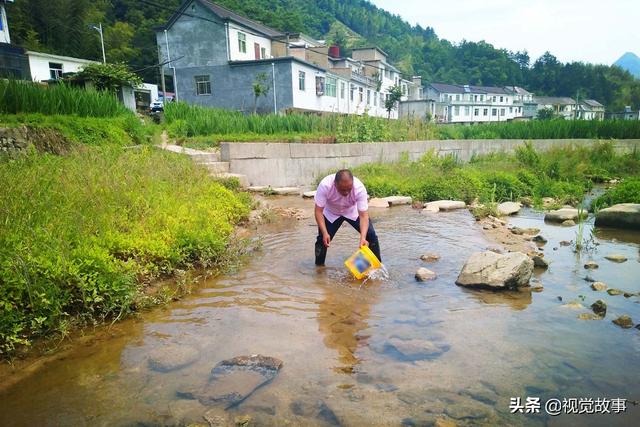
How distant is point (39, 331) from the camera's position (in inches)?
132

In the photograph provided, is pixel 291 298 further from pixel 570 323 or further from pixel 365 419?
pixel 570 323

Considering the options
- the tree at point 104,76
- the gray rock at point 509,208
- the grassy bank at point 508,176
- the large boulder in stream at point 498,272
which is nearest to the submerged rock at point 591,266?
the large boulder in stream at point 498,272

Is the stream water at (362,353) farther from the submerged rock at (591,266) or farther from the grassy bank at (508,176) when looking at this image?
the grassy bank at (508,176)

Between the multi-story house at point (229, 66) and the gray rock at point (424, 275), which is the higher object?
the multi-story house at point (229, 66)

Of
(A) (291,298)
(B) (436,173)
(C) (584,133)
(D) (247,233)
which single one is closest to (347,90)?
(C) (584,133)

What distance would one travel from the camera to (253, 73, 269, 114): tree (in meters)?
25.0

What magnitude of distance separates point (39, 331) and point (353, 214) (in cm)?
358

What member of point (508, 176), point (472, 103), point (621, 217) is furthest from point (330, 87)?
point (472, 103)

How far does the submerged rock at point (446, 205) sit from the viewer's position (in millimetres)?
9820

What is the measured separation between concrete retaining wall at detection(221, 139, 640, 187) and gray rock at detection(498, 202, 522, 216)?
5.30m

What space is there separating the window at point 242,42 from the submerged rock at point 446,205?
21845 millimetres

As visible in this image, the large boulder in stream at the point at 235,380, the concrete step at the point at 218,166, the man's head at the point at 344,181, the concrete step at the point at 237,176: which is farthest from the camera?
the concrete step at the point at 218,166

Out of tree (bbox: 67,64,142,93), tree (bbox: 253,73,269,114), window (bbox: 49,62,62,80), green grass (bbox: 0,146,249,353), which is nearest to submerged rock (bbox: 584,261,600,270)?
green grass (bbox: 0,146,249,353)

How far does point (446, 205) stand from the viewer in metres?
9.88
